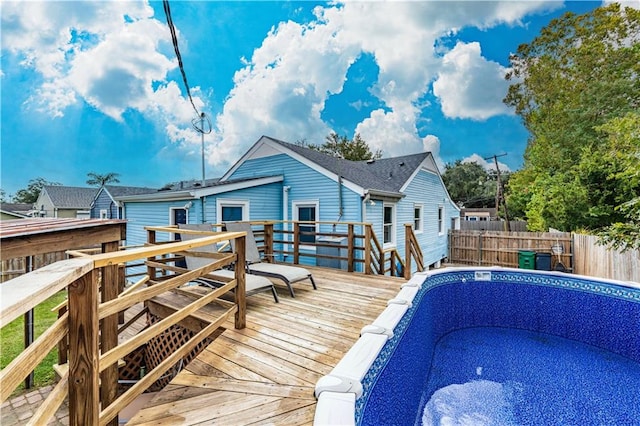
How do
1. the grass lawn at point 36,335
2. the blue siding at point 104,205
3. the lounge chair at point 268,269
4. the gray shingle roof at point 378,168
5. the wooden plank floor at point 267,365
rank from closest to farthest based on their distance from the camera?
1. the wooden plank floor at point 267,365
2. the grass lawn at point 36,335
3. the lounge chair at point 268,269
4. the gray shingle roof at point 378,168
5. the blue siding at point 104,205

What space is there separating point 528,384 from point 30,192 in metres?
55.7

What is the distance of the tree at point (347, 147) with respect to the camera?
23500mm

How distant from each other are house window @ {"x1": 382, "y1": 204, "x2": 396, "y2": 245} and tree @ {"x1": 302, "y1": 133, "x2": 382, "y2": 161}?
551 inches

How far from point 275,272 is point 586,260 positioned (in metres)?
10.1

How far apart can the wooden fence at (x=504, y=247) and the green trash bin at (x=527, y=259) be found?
1.28 ft

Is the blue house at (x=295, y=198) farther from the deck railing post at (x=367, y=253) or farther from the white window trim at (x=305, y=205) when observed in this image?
A: the deck railing post at (x=367, y=253)

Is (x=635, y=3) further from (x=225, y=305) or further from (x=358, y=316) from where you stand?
(x=225, y=305)

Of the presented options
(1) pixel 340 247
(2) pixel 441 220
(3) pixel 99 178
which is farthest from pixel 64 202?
(2) pixel 441 220

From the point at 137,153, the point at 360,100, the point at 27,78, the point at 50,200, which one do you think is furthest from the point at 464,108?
the point at 50,200

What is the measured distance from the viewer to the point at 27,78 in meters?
10.6

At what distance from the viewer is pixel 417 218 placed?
11.6 m

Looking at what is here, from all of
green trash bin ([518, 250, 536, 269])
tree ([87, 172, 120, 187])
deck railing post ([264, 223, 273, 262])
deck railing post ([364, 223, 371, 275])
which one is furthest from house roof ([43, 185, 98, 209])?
green trash bin ([518, 250, 536, 269])

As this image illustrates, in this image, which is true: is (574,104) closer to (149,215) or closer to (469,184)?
(149,215)

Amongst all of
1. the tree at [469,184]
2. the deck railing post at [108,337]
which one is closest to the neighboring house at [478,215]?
the tree at [469,184]
